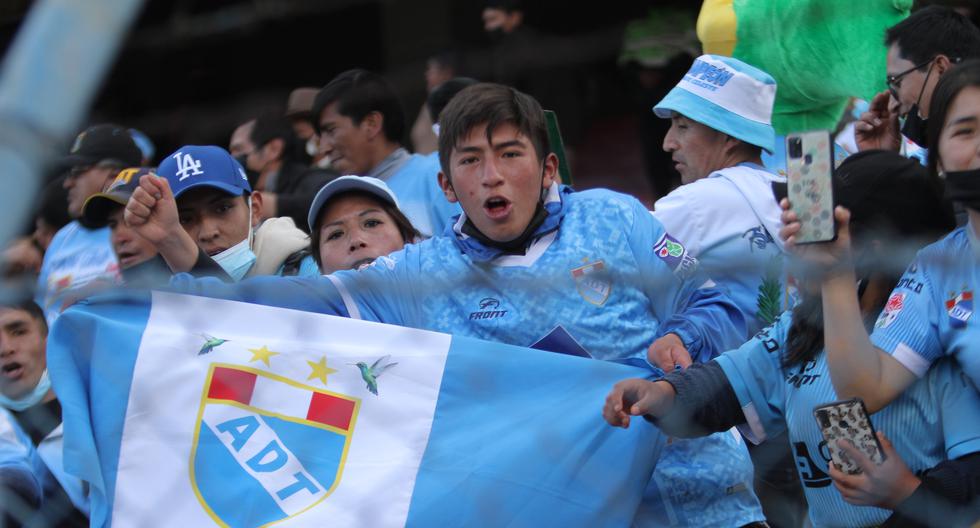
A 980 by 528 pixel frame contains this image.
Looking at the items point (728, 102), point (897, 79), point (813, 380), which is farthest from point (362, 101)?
point (813, 380)

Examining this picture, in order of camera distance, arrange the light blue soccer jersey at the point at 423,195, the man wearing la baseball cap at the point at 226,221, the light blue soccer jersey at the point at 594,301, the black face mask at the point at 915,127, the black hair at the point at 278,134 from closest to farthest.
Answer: the light blue soccer jersey at the point at 594,301 → the black face mask at the point at 915,127 → the man wearing la baseball cap at the point at 226,221 → the light blue soccer jersey at the point at 423,195 → the black hair at the point at 278,134

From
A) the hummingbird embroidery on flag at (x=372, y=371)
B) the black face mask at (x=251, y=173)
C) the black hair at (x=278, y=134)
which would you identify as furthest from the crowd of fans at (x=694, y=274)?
the black hair at (x=278, y=134)

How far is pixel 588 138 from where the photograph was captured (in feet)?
21.7

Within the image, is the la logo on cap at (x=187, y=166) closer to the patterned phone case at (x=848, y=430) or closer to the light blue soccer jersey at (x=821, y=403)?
the light blue soccer jersey at (x=821, y=403)

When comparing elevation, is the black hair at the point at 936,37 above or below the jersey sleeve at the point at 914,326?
above

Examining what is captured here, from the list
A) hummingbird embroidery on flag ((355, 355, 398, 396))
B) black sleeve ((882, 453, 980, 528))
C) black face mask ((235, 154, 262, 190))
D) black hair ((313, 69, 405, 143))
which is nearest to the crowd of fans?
black sleeve ((882, 453, 980, 528))

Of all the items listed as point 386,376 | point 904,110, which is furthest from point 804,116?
point 386,376

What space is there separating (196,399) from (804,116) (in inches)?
83.9

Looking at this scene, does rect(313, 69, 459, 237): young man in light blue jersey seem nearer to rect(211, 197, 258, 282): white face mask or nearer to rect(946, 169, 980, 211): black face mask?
rect(211, 197, 258, 282): white face mask

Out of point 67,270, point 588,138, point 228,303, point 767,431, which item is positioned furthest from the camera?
point 588,138

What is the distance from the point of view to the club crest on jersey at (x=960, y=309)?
236 cm

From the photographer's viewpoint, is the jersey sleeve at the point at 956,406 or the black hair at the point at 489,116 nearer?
the jersey sleeve at the point at 956,406

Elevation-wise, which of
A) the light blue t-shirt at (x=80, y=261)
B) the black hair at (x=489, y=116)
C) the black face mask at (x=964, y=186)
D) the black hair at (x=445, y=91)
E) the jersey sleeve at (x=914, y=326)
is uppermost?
the black face mask at (x=964, y=186)

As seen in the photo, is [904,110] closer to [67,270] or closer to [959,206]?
[959,206]
